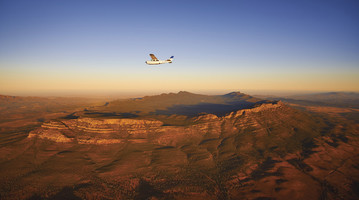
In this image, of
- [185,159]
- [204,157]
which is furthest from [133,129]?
[204,157]

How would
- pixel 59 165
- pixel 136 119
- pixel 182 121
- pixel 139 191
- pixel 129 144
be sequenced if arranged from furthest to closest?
1. pixel 182 121
2. pixel 136 119
3. pixel 129 144
4. pixel 59 165
5. pixel 139 191

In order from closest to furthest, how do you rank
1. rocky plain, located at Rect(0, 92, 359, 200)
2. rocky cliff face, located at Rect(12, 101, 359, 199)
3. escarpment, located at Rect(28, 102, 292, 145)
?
rocky plain, located at Rect(0, 92, 359, 200) < rocky cliff face, located at Rect(12, 101, 359, 199) < escarpment, located at Rect(28, 102, 292, 145)

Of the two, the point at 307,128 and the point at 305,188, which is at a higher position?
the point at 307,128

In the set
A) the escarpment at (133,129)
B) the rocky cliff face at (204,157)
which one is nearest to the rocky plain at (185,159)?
the rocky cliff face at (204,157)

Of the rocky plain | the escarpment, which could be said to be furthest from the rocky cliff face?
the escarpment

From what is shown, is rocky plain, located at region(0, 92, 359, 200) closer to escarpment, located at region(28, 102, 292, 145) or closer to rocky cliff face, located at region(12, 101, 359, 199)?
rocky cliff face, located at region(12, 101, 359, 199)

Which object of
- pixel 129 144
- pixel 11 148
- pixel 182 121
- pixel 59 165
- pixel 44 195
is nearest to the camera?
pixel 44 195

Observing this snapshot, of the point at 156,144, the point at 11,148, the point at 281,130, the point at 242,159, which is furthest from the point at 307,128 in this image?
the point at 11,148

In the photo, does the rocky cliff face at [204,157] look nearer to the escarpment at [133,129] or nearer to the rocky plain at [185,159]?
the rocky plain at [185,159]

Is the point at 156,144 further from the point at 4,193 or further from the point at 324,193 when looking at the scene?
the point at 324,193
